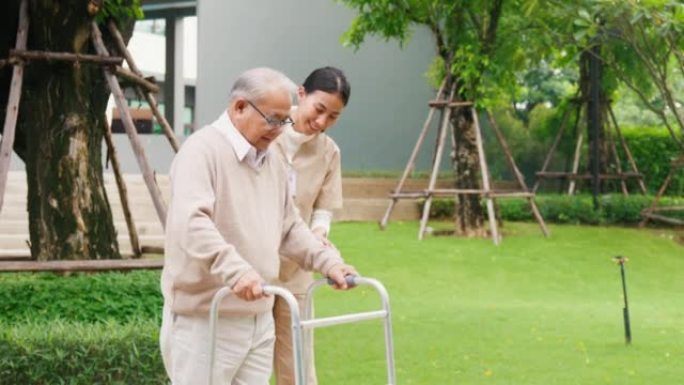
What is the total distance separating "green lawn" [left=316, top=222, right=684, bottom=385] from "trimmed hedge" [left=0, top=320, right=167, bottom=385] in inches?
68.4

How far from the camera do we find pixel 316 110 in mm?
4762

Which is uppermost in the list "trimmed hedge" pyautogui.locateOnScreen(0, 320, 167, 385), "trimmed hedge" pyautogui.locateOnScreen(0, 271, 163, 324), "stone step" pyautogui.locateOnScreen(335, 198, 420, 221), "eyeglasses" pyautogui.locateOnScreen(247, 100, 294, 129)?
"eyeglasses" pyautogui.locateOnScreen(247, 100, 294, 129)

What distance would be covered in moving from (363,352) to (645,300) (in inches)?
183

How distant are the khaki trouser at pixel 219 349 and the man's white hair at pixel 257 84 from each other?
0.72m

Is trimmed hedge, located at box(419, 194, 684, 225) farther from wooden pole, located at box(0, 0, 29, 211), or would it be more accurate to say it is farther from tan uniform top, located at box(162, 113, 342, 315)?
tan uniform top, located at box(162, 113, 342, 315)

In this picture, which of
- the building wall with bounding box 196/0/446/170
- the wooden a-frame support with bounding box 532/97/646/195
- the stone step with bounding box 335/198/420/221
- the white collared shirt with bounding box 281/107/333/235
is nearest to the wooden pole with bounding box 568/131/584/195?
the wooden a-frame support with bounding box 532/97/646/195

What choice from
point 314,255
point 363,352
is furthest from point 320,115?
point 363,352

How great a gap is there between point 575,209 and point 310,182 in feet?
48.2

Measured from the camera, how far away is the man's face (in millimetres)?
3861

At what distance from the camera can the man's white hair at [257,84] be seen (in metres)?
3.86

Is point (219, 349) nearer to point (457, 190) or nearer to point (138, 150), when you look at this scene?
point (138, 150)

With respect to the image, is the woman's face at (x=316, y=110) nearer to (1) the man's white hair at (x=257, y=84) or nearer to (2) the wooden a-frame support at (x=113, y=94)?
(1) the man's white hair at (x=257, y=84)

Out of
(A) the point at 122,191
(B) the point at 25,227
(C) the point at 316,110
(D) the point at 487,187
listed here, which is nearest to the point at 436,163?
(D) the point at 487,187

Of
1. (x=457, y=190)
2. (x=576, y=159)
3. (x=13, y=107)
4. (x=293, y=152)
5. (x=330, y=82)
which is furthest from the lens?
(x=576, y=159)
